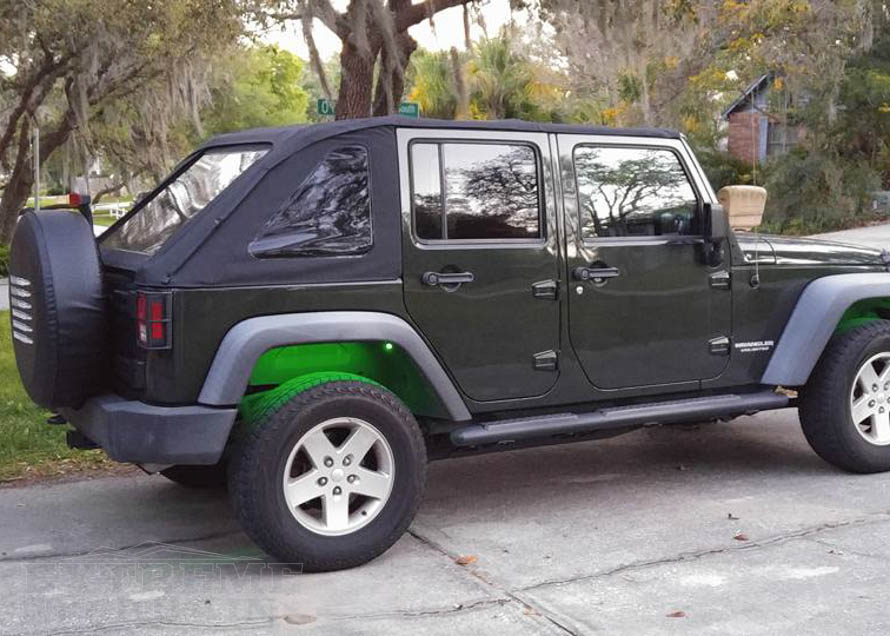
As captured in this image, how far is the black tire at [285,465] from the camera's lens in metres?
4.54

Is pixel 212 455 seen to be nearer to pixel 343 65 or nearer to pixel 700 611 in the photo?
pixel 700 611

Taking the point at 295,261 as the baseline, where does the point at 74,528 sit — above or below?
below

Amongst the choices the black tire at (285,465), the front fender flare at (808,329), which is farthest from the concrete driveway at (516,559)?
the front fender flare at (808,329)

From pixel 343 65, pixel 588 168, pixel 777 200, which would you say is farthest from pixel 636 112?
pixel 588 168

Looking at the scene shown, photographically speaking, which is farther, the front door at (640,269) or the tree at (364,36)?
the tree at (364,36)

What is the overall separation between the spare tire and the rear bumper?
0.29 metres

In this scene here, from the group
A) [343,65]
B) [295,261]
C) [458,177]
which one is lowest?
[295,261]

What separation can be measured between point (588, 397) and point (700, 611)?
145 centimetres

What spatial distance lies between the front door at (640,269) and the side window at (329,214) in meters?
1.08

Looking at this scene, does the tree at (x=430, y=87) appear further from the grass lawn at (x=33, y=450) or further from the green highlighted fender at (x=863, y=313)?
the green highlighted fender at (x=863, y=313)

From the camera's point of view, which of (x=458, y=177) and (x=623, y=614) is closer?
(x=623, y=614)

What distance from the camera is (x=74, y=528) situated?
5.39 meters

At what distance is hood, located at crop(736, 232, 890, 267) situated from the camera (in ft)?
19.6

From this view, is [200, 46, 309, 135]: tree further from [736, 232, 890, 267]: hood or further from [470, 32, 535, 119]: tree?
[736, 232, 890, 267]: hood
